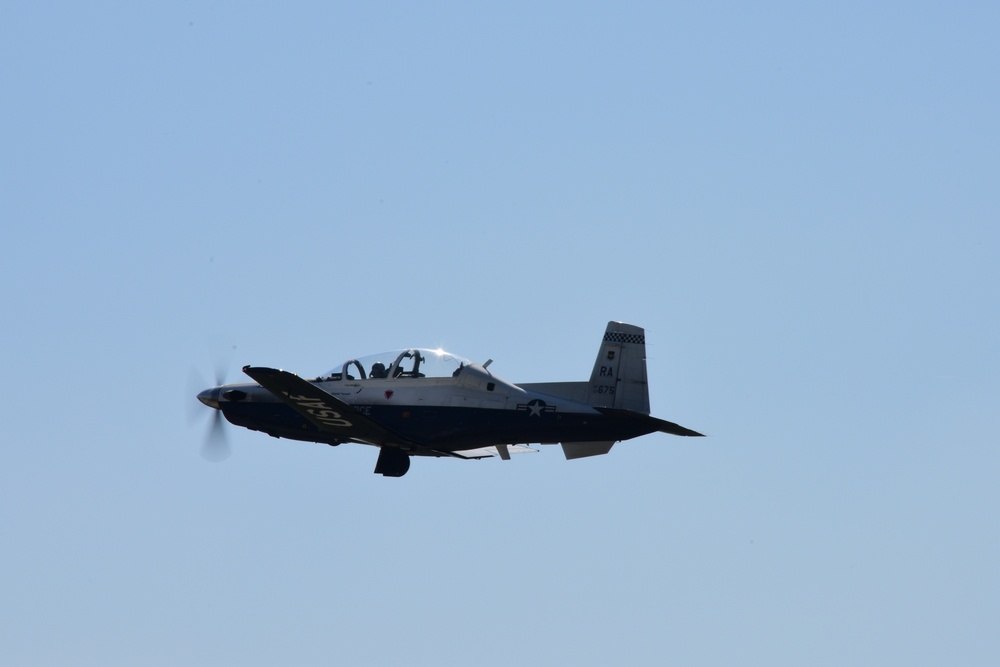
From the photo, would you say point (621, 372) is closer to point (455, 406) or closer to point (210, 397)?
point (455, 406)

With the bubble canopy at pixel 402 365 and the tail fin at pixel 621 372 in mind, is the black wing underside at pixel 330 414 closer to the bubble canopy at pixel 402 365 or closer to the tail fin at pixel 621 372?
the bubble canopy at pixel 402 365

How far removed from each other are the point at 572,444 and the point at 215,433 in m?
9.21

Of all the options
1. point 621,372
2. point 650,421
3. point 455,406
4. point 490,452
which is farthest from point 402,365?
point 650,421

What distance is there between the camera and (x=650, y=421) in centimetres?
3341

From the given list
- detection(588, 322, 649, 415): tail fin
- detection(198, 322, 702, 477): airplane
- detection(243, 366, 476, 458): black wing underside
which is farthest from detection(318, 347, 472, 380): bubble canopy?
detection(588, 322, 649, 415): tail fin

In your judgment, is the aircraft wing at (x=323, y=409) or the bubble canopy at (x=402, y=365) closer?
the aircraft wing at (x=323, y=409)

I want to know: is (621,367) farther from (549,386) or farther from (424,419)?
(424,419)

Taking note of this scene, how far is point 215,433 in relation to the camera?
3872 cm

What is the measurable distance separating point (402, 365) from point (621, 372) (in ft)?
16.1

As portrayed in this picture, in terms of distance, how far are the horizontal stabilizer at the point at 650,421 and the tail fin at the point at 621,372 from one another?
0.28 m

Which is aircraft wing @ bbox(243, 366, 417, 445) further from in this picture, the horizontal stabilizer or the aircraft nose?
the horizontal stabilizer

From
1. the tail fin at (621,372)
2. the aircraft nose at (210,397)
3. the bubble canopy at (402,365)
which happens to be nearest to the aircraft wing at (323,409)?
the bubble canopy at (402,365)

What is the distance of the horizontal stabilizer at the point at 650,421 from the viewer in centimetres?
3303

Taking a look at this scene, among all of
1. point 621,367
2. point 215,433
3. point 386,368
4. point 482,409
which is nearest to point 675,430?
point 621,367
